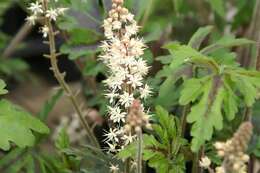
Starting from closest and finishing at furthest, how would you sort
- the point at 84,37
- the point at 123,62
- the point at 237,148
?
the point at 237,148 < the point at 123,62 < the point at 84,37

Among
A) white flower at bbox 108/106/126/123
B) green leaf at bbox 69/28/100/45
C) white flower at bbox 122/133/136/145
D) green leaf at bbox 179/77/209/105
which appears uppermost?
green leaf at bbox 69/28/100/45

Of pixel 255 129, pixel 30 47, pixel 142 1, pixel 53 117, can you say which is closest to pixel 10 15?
pixel 30 47

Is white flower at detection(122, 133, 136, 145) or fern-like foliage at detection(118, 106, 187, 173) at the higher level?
white flower at detection(122, 133, 136, 145)

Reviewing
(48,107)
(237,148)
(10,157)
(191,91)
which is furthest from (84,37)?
(237,148)

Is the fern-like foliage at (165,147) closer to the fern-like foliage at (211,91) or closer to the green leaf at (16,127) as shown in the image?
the fern-like foliage at (211,91)

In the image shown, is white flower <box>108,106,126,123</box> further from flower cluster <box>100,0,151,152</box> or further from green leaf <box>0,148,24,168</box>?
green leaf <box>0,148,24,168</box>

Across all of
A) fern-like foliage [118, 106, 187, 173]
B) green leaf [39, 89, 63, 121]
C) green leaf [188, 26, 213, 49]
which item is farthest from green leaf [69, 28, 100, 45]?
fern-like foliage [118, 106, 187, 173]

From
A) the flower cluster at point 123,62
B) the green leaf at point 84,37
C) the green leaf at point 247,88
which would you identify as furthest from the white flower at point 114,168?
the green leaf at point 84,37

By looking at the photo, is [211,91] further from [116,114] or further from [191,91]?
[116,114]

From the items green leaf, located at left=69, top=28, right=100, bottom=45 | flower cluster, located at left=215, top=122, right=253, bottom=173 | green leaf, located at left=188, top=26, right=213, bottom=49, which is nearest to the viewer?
flower cluster, located at left=215, top=122, right=253, bottom=173

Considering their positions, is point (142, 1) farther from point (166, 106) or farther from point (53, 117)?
point (53, 117)
